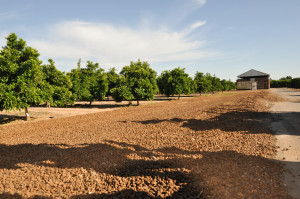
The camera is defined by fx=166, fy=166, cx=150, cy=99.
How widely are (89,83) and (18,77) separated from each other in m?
17.5

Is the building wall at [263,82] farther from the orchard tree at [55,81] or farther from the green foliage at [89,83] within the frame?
the orchard tree at [55,81]

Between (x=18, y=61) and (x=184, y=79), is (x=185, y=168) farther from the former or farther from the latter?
(x=184, y=79)

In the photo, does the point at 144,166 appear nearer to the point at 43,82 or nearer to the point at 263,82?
the point at 43,82

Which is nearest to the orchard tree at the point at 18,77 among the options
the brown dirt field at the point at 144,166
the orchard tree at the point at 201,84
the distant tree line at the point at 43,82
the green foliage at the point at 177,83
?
the distant tree line at the point at 43,82

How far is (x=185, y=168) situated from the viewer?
5938 mm

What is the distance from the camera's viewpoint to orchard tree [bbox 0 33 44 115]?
13.9 metres

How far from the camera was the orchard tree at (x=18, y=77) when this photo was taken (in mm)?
13914

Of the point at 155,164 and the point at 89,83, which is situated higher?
the point at 89,83

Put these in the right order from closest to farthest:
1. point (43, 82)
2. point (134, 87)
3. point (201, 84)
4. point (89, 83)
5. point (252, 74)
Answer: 1. point (43, 82)
2. point (134, 87)
3. point (89, 83)
4. point (201, 84)
5. point (252, 74)

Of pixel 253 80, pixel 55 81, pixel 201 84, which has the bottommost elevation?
pixel 55 81

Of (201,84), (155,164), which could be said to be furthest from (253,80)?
(155,164)

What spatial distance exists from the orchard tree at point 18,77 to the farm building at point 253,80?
103 metres

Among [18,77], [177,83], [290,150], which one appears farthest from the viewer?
[177,83]

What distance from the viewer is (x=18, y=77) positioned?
14.6m
